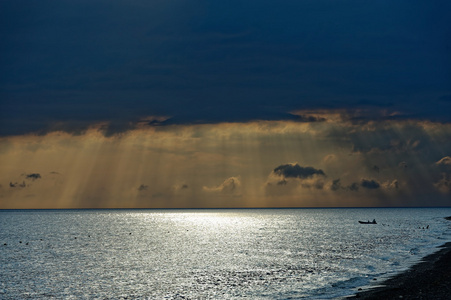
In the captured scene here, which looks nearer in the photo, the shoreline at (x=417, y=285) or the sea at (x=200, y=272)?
the shoreline at (x=417, y=285)

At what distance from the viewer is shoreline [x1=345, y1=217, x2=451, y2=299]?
1580 inches

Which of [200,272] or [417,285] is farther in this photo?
[200,272]

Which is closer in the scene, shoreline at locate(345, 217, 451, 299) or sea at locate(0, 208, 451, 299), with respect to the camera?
shoreline at locate(345, 217, 451, 299)

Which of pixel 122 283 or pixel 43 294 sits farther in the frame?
pixel 122 283

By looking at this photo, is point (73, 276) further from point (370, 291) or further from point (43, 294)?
point (370, 291)

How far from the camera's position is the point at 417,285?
1789 inches

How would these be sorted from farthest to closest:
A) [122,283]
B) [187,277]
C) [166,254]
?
[166,254], [187,277], [122,283]

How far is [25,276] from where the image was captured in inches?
2537

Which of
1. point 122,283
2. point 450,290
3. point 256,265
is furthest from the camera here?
point 256,265

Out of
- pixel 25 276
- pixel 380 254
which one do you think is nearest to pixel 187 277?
pixel 25 276

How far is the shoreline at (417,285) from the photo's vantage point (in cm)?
4012

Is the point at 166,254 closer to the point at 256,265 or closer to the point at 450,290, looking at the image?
the point at 256,265

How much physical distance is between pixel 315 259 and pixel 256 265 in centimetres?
1287

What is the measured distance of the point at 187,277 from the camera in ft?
203
